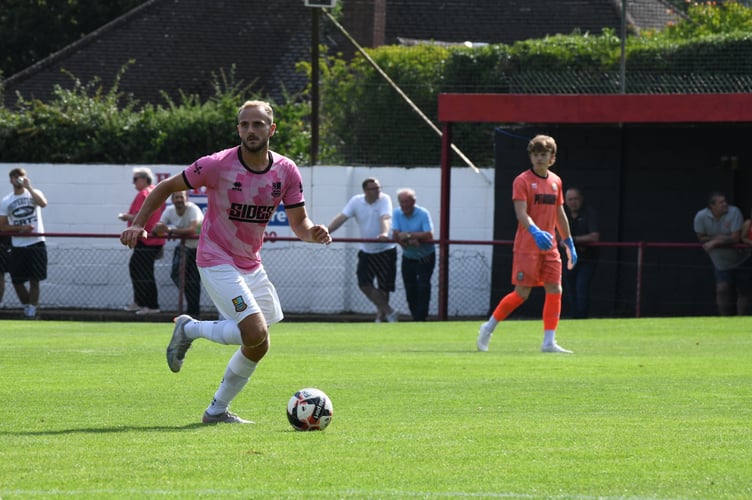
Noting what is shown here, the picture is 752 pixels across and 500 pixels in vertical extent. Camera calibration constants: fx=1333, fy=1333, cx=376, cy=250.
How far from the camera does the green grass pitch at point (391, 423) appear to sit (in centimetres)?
580

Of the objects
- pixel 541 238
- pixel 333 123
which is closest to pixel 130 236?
pixel 541 238

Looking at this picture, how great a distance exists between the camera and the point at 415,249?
19.5m

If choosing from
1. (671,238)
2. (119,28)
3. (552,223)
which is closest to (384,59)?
(671,238)

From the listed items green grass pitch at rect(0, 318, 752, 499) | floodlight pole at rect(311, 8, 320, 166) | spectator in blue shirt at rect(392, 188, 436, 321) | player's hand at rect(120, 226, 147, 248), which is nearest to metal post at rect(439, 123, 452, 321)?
spectator in blue shirt at rect(392, 188, 436, 321)

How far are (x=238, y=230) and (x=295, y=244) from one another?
1250 centimetres

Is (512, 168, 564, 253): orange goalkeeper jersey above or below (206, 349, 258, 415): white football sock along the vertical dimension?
above

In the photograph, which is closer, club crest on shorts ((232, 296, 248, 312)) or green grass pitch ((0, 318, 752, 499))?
green grass pitch ((0, 318, 752, 499))

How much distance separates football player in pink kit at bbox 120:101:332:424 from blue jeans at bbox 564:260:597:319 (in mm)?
11021

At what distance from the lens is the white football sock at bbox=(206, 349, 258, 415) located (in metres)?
7.89

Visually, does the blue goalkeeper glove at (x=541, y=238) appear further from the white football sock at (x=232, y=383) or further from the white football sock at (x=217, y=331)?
the white football sock at (x=232, y=383)

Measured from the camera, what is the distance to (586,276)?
61.7ft

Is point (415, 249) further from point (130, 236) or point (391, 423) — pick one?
point (130, 236)

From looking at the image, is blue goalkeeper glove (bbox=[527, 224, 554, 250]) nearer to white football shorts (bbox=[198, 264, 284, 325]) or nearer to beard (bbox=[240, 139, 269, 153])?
white football shorts (bbox=[198, 264, 284, 325])

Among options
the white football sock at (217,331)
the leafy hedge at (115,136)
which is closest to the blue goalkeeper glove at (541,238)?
the white football sock at (217,331)
